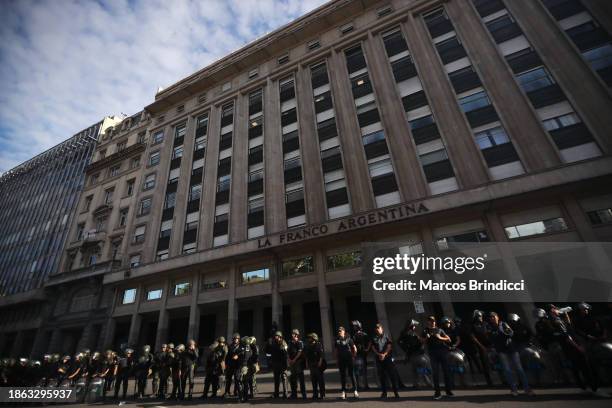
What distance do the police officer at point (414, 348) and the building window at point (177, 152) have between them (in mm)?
29466

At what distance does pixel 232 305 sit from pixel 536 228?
63.0 feet

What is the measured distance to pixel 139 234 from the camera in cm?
2800

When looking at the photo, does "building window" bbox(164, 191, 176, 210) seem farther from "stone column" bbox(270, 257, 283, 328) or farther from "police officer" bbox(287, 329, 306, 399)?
"police officer" bbox(287, 329, 306, 399)

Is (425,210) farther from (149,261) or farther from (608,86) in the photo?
(149,261)

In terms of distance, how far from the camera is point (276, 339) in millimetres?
8508

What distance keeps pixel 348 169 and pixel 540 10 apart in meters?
17.1

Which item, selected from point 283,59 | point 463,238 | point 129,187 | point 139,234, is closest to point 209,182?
point 139,234

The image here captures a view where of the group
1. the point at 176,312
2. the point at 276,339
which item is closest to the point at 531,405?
the point at 276,339

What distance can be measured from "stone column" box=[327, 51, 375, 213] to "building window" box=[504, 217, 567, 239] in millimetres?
7739

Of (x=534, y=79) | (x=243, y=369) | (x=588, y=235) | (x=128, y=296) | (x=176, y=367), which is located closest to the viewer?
(x=243, y=369)

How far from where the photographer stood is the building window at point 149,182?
3092 centimetres

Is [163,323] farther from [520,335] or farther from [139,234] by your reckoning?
[520,335]

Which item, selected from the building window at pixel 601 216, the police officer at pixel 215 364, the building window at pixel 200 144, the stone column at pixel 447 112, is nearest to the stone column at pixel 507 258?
the stone column at pixel 447 112

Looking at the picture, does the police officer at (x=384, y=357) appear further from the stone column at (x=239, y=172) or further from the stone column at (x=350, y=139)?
the stone column at (x=239, y=172)
